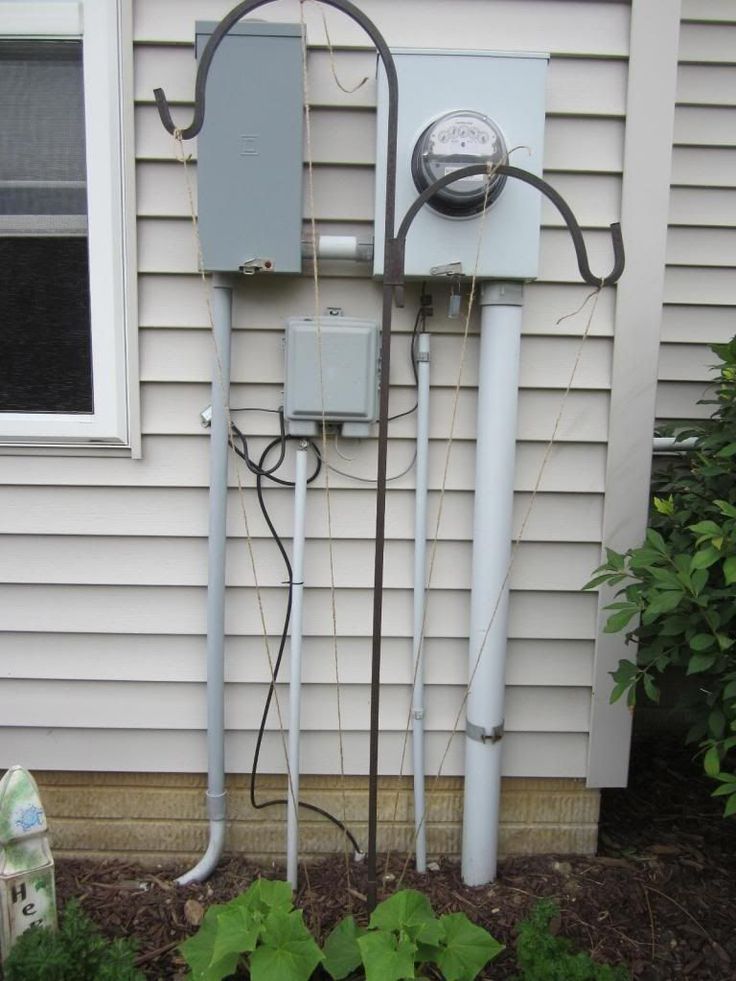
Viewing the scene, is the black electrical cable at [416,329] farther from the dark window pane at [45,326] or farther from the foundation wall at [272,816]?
the foundation wall at [272,816]

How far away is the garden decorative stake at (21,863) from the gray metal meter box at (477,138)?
142 cm

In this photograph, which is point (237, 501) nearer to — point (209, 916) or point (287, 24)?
point (209, 916)

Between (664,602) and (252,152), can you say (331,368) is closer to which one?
(252,152)

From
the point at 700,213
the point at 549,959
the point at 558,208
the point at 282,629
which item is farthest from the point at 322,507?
the point at 700,213

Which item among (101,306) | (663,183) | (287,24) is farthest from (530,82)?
(101,306)

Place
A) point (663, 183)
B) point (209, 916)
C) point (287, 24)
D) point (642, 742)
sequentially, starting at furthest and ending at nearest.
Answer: point (642, 742)
point (663, 183)
point (287, 24)
point (209, 916)

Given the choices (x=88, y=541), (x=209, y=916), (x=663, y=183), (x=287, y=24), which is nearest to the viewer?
(x=209, y=916)

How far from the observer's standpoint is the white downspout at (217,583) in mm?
2045

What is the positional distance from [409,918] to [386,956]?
0.11 m

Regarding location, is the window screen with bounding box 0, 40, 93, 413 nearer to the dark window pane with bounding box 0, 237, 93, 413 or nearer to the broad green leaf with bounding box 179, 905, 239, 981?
the dark window pane with bounding box 0, 237, 93, 413

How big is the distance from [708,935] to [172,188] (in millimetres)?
2282

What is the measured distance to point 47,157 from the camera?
2.04m

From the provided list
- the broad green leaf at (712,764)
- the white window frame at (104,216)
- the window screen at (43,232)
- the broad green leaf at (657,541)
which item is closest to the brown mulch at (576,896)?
the broad green leaf at (712,764)

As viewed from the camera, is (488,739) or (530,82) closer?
(530,82)
